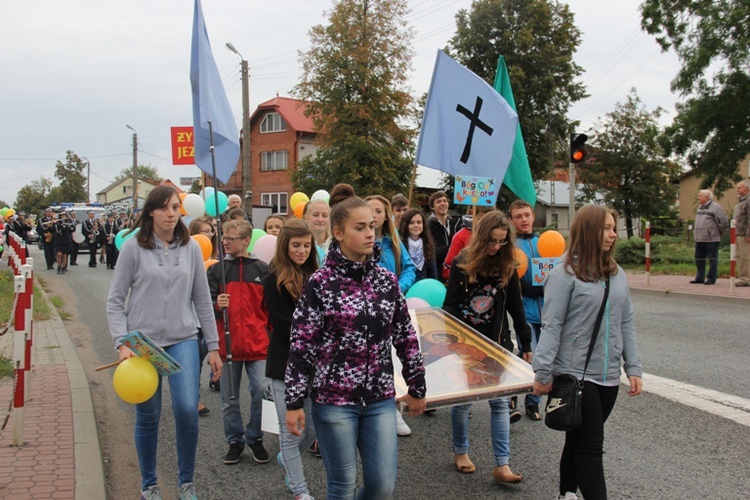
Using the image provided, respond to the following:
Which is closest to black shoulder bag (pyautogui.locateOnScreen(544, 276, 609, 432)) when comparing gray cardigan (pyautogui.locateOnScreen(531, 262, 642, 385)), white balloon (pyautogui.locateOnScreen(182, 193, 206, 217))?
gray cardigan (pyautogui.locateOnScreen(531, 262, 642, 385))

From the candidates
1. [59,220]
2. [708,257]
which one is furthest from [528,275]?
[59,220]

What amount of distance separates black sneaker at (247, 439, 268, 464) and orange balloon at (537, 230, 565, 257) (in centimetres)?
275

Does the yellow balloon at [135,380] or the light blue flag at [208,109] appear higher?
the light blue flag at [208,109]

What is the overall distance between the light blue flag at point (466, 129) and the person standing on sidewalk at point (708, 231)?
919 centimetres

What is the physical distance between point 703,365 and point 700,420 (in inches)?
84.8

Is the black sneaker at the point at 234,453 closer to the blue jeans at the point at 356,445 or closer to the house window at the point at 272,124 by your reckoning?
the blue jeans at the point at 356,445

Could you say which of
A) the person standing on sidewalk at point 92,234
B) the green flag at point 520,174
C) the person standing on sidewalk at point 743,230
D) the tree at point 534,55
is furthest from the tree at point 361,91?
the green flag at point 520,174

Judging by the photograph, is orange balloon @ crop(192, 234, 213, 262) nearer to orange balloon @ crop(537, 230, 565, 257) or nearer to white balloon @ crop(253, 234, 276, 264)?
white balloon @ crop(253, 234, 276, 264)

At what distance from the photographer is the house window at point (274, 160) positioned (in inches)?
2143

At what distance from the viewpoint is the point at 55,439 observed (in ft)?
16.2

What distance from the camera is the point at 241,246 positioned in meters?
4.95

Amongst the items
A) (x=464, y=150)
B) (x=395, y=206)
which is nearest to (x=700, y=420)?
(x=464, y=150)

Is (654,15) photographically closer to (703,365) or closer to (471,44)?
(471,44)

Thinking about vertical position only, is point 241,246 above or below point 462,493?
above
